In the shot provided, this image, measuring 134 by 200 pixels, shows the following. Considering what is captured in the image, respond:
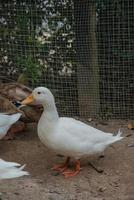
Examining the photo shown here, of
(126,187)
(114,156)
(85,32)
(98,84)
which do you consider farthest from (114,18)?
(126,187)

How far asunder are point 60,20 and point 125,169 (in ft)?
8.28

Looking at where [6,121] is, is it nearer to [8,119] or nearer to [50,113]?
[8,119]

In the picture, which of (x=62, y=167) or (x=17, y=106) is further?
(x=17, y=106)

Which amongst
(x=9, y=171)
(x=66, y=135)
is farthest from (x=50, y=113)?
(x=9, y=171)

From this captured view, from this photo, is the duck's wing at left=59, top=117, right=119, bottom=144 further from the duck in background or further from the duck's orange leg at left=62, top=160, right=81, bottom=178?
the duck in background

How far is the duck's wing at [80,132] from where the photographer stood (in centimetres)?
523

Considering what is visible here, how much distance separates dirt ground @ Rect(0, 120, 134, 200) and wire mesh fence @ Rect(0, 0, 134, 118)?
3.44ft

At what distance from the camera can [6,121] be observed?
19.0 ft

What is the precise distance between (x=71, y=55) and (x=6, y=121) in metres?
Answer: 1.70

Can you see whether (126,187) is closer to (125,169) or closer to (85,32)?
(125,169)

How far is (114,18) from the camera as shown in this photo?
6.90 metres

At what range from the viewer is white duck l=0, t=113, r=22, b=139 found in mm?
5715

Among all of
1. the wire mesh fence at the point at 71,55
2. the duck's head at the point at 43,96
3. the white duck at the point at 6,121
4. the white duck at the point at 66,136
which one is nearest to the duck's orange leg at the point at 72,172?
the white duck at the point at 66,136

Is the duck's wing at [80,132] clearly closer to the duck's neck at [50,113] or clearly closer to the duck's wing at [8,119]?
the duck's neck at [50,113]
